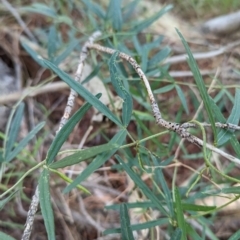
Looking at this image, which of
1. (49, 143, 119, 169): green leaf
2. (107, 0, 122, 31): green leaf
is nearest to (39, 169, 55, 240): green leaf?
(49, 143, 119, 169): green leaf

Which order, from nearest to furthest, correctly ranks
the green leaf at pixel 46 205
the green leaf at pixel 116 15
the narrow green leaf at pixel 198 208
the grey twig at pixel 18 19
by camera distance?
1. the green leaf at pixel 46 205
2. the narrow green leaf at pixel 198 208
3. the green leaf at pixel 116 15
4. the grey twig at pixel 18 19

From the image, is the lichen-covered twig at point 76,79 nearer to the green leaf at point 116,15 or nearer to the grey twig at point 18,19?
the green leaf at point 116,15

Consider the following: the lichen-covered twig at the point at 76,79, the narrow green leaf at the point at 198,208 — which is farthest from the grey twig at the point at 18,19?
the narrow green leaf at the point at 198,208

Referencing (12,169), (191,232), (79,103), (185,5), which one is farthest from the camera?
(185,5)

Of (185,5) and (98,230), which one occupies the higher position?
(185,5)

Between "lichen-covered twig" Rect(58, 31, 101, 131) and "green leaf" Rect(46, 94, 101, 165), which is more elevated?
"lichen-covered twig" Rect(58, 31, 101, 131)

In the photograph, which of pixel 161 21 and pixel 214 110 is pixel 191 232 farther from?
pixel 161 21

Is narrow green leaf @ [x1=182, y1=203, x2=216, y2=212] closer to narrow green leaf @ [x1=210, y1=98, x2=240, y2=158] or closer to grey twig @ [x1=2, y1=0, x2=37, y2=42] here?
narrow green leaf @ [x1=210, y1=98, x2=240, y2=158]

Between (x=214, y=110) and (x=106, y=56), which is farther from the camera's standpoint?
(x=106, y=56)

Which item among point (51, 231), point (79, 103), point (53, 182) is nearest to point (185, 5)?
point (79, 103)
